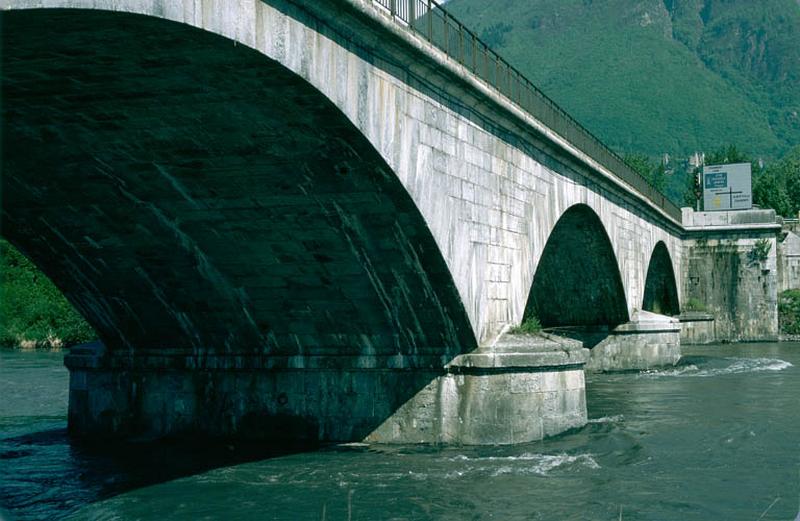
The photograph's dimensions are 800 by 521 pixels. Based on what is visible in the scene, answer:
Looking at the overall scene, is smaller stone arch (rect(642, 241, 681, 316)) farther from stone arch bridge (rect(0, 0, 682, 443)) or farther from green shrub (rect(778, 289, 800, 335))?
stone arch bridge (rect(0, 0, 682, 443))

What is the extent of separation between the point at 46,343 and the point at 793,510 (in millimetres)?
47023

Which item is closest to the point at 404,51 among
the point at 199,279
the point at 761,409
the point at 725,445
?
the point at 199,279

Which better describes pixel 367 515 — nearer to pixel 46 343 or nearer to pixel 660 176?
pixel 46 343

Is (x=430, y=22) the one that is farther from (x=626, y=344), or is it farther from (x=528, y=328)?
(x=626, y=344)

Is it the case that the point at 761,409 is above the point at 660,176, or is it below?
below

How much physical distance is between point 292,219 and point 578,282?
1959 centimetres

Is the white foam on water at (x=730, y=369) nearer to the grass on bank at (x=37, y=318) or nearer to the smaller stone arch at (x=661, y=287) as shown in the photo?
the smaller stone arch at (x=661, y=287)

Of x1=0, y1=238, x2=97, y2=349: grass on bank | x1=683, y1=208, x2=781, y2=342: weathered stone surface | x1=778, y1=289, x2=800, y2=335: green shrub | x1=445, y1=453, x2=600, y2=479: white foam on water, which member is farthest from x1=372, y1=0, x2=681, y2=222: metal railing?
x1=0, y1=238, x2=97, y2=349: grass on bank

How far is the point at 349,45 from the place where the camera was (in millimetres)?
12234

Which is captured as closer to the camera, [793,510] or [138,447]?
[793,510]

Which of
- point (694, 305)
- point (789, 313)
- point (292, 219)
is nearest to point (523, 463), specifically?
point (292, 219)

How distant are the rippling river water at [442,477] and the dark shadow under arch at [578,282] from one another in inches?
380

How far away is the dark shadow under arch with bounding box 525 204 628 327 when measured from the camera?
3002 centimetres

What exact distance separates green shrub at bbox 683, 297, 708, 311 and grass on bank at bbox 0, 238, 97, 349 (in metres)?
32.6
